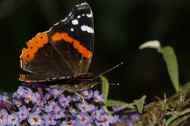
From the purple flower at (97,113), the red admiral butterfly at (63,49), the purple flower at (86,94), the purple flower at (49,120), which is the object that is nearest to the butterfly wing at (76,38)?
the red admiral butterfly at (63,49)

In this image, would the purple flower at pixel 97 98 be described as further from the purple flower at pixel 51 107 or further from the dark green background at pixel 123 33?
the dark green background at pixel 123 33

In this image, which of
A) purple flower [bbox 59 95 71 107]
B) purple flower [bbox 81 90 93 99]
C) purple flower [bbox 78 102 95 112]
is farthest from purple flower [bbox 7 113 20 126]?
purple flower [bbox 81 90 93 99]

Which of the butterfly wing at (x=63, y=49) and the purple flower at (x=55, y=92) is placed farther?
the butterfly wing at (x=63, y=49)

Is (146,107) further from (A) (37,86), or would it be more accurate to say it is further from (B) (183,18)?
(B) (183,18)

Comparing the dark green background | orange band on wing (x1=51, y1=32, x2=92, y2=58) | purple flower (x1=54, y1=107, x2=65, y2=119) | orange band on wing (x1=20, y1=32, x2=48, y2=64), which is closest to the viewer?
purple flower (x1=54, y1=107, x2=65, y2=119)

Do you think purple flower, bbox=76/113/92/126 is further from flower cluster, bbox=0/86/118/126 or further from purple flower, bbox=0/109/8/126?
purple flower, bbox=0/109/8/126

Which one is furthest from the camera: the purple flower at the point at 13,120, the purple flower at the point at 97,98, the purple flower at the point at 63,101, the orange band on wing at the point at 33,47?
the orange band on wing at the point at 33,47

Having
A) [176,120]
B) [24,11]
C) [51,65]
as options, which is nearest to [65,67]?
[51,65]
